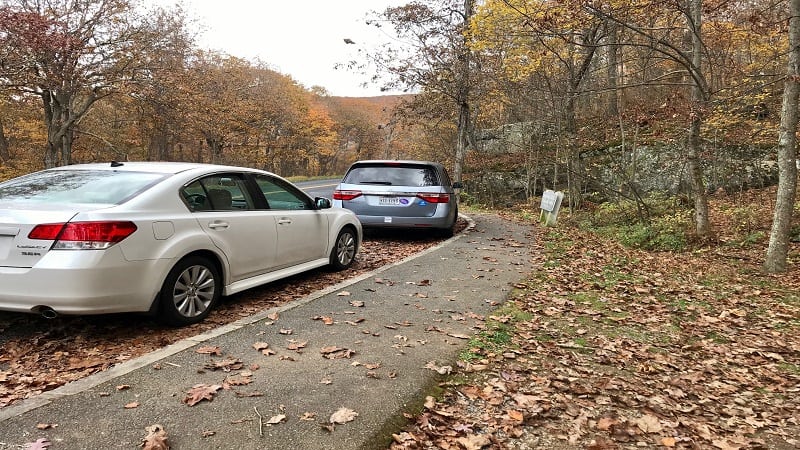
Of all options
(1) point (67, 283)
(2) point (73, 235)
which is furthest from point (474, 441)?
(2) point (73, 235)

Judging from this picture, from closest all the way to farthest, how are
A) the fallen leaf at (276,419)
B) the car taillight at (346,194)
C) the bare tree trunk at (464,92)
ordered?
1. the fallen leaf at (276,419)
2. the car taillight at (346,194)
3. the bare tree trunk at (464,92)

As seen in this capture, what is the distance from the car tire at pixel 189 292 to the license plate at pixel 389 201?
15.7 ft

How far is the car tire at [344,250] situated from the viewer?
22.4 feet

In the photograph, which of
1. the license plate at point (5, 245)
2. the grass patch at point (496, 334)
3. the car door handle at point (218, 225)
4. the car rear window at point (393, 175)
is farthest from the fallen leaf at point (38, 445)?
the car rear window at point (393, 175)

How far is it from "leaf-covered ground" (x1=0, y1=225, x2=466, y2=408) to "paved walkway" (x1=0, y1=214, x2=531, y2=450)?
0.27 m

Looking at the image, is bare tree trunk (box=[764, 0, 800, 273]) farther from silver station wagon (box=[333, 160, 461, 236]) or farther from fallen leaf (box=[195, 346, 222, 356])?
fallen leaf (box=[195, 346, 222, 356])

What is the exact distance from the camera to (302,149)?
4934cm

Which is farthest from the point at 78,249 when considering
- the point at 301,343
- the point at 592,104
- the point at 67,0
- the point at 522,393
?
the point at 592,104

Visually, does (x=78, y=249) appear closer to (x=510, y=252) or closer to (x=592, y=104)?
(x=510, y=252)

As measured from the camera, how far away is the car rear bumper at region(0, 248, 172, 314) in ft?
12.0

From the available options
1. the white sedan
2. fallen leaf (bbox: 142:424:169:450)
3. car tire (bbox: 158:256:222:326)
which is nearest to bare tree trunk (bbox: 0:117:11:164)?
the white sedan

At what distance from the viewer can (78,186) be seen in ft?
14.2

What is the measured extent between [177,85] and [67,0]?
17.5 feet

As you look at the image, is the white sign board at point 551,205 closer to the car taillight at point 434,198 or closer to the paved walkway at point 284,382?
the car taillight at point 434,198
